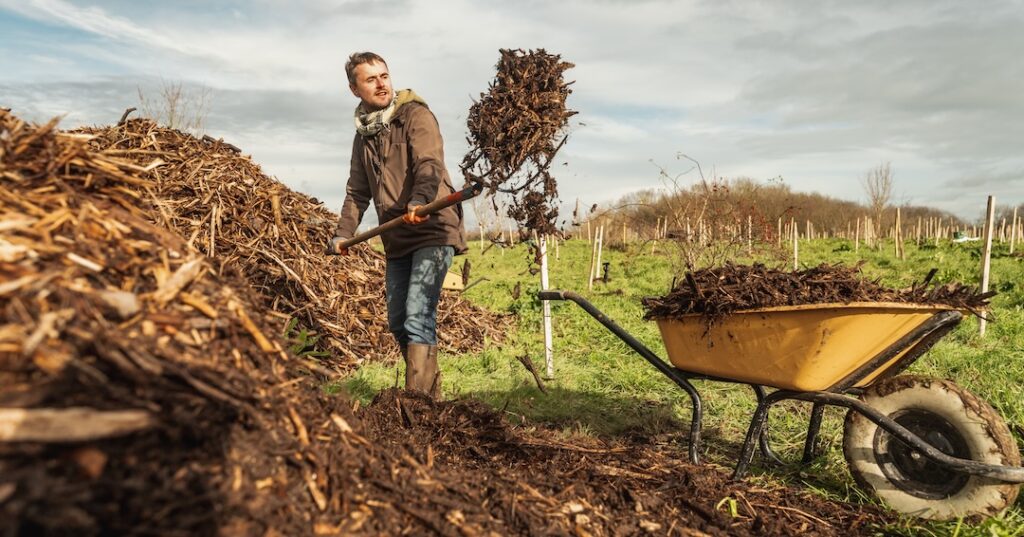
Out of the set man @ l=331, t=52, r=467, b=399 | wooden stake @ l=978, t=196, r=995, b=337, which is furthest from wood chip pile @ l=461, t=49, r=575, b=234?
wooden stake @ l=978, t=196, r=995, b=337

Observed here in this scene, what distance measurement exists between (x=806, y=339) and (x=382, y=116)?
2.86 m

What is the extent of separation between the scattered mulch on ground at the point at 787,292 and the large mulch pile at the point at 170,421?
99 centimetres

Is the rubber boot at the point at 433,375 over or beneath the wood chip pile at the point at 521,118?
beneath

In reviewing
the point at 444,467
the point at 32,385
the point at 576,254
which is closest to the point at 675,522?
the point at 444,467

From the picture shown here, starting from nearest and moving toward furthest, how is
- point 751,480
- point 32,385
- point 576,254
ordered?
point 32,385, point 751,480, point 576,254

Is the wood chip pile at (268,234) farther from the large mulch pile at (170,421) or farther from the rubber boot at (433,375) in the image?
the large mulch pile at (170,421)

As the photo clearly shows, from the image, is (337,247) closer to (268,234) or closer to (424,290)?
(424,290)

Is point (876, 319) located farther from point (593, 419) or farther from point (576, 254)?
point (576, 254)

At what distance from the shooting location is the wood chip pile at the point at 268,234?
18.6ft

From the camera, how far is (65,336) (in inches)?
63.5

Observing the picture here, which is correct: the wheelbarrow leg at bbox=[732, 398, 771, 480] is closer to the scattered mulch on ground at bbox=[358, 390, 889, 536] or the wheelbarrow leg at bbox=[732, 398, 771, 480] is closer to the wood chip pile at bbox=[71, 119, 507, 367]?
the scattered mulch on ground at bbox=[358, 390, 889, 536]

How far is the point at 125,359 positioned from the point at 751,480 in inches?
121

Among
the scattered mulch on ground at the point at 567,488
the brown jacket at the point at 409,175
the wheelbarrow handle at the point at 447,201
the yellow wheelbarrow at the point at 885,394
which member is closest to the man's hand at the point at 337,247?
the brown jacket at the point at 409,175

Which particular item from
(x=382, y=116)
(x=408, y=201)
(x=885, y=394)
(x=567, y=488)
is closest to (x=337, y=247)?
(x=408, y=201)
